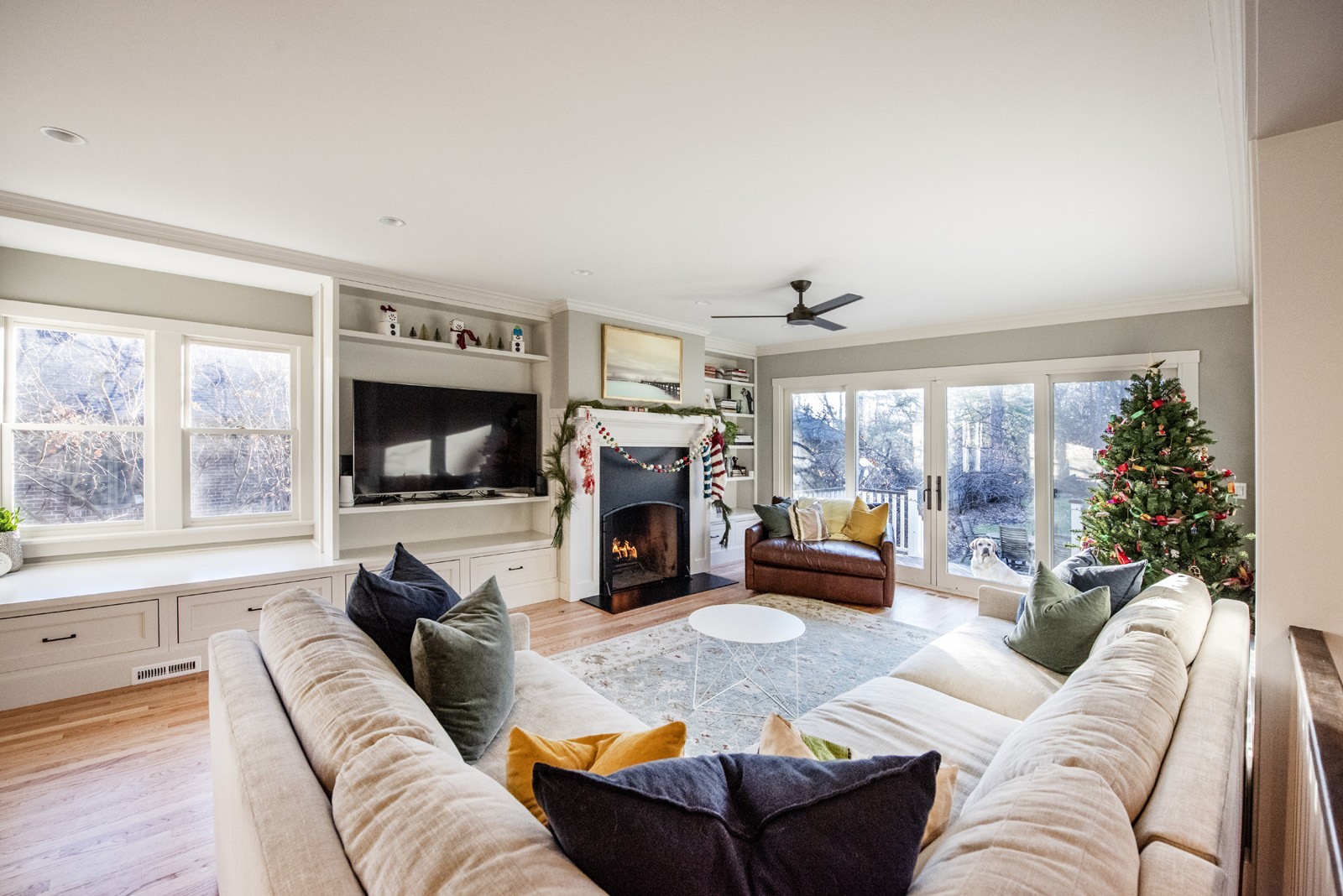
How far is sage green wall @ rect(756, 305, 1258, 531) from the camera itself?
3.88 m

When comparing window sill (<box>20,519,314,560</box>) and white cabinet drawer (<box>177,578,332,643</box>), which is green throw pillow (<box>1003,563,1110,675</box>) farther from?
window sill (<box>20,519,314,560</box>)

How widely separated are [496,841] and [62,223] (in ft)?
12.3

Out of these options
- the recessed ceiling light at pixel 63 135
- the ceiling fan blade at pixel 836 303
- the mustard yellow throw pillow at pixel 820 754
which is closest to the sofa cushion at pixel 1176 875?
the mustard yellow throw pillow at pixel 820 754

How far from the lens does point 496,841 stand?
2.54ft

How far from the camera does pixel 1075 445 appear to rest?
4547mm

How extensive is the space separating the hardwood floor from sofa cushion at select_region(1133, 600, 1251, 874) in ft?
8.06

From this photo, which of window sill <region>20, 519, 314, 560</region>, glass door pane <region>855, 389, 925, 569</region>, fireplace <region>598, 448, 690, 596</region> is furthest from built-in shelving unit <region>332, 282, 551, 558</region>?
glass door pane <region>855, 389, 925, 569</region>

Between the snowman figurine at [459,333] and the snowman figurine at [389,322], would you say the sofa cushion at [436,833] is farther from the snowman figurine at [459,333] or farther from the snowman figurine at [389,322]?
the snowman figurine at [459,333]

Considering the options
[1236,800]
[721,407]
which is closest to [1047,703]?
[1236,800]

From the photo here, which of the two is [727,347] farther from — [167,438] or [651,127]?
[167,438]

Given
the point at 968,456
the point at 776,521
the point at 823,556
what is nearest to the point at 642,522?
the point at 776,521

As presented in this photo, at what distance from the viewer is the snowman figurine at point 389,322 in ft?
13.0

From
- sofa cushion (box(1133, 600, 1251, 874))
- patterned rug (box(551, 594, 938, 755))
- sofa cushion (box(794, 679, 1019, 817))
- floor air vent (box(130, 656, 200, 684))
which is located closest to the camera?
sofa cushion (box(1133, 600, 1251, 874))

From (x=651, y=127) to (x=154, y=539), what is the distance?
3.89m
